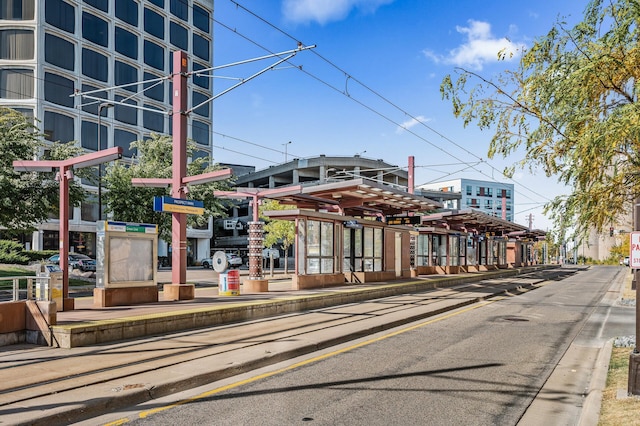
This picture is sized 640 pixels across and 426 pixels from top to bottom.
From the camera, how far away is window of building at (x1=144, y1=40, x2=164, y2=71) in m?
63.9

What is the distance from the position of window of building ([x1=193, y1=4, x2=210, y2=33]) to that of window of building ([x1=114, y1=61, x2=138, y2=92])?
12.8m

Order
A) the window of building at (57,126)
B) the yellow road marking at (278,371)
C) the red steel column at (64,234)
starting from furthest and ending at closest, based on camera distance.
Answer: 1. the window of building at (57,126)
2. the red steel column at (64,234)
3. the yellow road marking at (278,371)

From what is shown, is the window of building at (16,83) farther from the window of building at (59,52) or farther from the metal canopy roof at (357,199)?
the metal canopy roof at (357,199)

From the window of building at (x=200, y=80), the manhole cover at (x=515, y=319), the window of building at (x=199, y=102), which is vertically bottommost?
the manhole cover at (x=515, y=319)

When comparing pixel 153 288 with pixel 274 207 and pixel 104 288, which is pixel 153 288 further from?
pixel 274 207

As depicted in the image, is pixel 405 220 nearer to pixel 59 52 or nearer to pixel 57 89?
pixel 57 89

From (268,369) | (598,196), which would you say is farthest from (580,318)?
(268,369)

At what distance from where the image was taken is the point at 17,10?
51094 millimetres

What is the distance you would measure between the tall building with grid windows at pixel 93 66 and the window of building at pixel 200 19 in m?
0.12

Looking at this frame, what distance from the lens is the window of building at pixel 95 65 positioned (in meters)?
56.3

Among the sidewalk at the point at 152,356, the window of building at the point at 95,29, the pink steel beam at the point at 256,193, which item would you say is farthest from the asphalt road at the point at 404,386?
the window of building at the point at 95,29

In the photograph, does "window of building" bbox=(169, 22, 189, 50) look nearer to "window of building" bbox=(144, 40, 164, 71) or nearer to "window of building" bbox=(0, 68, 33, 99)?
"window of building" bbox=(144, 40, 164, 71)

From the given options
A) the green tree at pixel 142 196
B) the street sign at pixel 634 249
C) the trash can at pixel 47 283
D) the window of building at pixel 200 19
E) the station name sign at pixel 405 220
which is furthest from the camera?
the window of building at pixel 200 19

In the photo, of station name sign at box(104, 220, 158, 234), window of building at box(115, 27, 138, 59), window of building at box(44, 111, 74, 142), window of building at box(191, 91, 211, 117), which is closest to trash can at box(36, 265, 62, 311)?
station name sign at box(104, 220, 158, 234)
